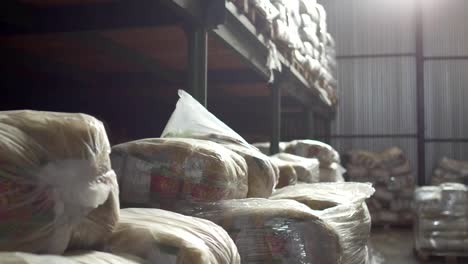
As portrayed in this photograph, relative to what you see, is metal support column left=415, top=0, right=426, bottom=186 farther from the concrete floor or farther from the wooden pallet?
the wooden pallet

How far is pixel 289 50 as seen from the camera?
206 inches

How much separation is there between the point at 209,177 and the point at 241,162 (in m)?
0.27

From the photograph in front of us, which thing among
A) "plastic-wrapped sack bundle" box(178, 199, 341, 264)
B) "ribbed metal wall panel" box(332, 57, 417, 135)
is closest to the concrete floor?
"ribbed metal wall panel" box(332, 57, 417, 135)

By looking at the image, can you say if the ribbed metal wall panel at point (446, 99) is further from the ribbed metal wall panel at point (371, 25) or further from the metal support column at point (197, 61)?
the metal support column at point (197, 61)

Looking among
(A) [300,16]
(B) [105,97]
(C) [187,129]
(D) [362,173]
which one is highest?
(A) [300,16]

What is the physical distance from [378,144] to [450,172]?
1.66 meters

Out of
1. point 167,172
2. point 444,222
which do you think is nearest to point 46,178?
point 167,172

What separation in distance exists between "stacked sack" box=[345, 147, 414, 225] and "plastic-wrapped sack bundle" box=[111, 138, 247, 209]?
9.58 m

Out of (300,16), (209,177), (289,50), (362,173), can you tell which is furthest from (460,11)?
(209,177)

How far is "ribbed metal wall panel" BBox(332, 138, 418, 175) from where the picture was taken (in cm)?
1201

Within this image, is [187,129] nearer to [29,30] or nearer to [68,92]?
[29,30]

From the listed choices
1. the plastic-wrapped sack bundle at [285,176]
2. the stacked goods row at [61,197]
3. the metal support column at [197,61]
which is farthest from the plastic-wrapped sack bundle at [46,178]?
the plastic-wrapped sack bundle at [285,176]

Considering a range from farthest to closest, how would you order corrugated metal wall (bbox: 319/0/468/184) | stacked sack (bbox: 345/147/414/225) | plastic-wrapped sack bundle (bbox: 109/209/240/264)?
corrugated metal wall (bbox: 319/0/468/184) → stacked sack (bbox: 345/147/414/225) → plastic-wrapped sack bundle (bbox: 109/209/240/264)

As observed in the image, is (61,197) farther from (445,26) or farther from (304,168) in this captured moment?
(445,26)
